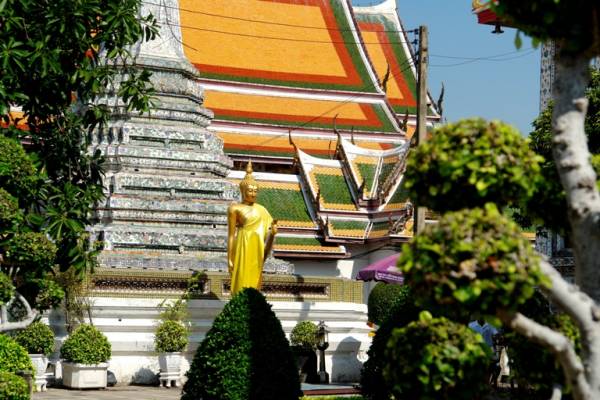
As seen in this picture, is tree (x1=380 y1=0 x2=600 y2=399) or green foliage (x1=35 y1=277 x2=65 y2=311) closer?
tree (x1=380 y1=0 x2=600 y2=399)

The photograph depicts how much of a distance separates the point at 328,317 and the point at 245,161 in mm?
10707

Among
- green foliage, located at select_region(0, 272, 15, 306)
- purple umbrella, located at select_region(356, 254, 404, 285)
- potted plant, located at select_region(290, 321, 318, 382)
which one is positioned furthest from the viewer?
purple umbrella, located at select_region(356, 254, 404, 285)

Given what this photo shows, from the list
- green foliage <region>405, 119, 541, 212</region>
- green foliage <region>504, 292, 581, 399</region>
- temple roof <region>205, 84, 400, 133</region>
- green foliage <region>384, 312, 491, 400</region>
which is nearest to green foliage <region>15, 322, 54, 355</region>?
green foliage <region>504, 292, 581, 399</region>

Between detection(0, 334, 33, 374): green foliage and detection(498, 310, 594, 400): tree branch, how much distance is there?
243 inches

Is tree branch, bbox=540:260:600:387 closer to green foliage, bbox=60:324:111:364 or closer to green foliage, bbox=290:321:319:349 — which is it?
green foliage, bbox=60:324:111:364

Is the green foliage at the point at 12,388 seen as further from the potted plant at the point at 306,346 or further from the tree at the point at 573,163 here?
the potted plant at the point at 306,346

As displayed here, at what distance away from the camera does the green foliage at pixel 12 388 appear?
1002cm

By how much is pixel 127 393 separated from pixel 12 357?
4.09m

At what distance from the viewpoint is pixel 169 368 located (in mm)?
16438

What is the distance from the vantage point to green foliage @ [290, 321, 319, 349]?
58.0 feet

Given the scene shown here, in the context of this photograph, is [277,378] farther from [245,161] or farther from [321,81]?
[321,81]

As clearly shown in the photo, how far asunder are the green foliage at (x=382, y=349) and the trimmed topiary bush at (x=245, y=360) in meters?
0.79

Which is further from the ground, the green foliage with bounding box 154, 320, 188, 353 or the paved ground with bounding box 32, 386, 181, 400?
the green foliage with bounding box 154, 320, 188, 353

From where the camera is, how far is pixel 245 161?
1147 inches
